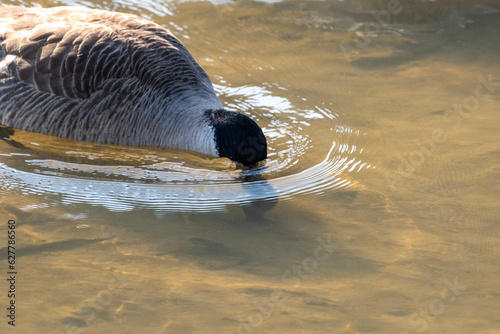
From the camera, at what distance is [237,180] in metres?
7.10

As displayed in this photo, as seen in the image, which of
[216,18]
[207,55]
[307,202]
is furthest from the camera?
[216,18]

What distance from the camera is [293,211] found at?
21.5ft

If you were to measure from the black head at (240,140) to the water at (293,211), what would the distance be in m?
0.28

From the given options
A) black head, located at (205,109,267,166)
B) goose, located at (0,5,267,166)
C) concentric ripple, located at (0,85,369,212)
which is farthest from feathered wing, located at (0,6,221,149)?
black head, located at (205,109,267,166)

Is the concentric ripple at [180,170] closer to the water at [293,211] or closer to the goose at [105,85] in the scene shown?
the water at [293,211]

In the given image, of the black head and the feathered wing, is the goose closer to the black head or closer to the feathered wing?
the feathered wing

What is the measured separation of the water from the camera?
16.4ft

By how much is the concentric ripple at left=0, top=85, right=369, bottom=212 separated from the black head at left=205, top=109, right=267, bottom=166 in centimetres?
28

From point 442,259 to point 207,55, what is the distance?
19.9 ft

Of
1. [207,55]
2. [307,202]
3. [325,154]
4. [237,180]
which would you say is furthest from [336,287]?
[207,55]

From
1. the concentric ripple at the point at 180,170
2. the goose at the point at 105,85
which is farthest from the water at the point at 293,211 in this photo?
the goose at the point at 105,85

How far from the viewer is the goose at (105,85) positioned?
26.3 feet

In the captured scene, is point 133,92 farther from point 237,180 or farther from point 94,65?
point 237,180

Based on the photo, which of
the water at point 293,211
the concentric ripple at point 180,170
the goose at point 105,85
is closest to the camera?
the water at point 293,211
